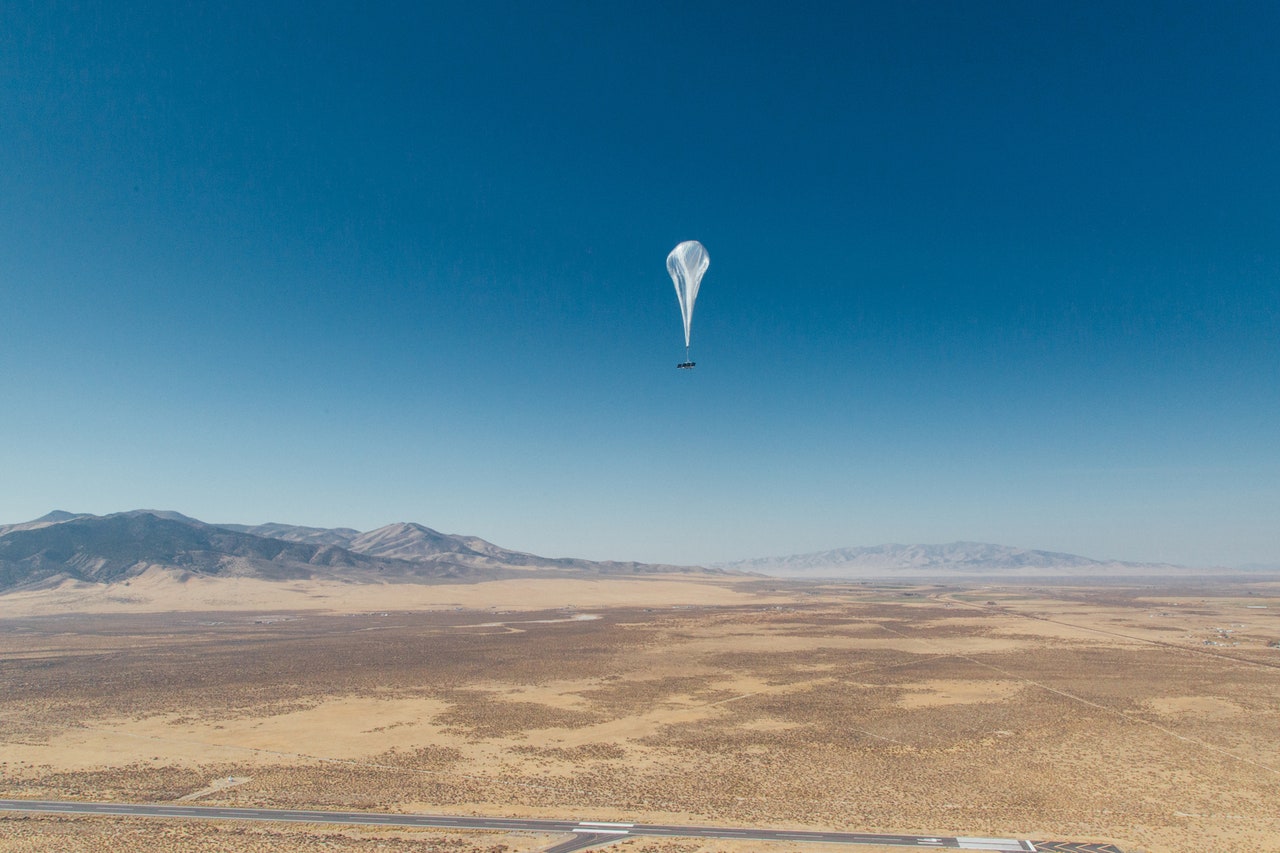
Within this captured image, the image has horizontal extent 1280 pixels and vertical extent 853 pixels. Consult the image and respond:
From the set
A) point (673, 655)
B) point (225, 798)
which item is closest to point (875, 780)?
point (225, 798)

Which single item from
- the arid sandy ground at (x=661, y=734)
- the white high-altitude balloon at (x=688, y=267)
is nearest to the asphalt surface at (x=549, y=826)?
the arid sandy ground at (x=661, y=734)

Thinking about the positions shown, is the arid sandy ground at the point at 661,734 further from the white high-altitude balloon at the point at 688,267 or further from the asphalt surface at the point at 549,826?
the white high-altitude balloon at the point at 688,267

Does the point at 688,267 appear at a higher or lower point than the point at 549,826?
higher

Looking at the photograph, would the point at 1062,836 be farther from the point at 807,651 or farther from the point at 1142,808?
the point at 807,651

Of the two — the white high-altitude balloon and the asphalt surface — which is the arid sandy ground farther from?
the white high-altitude balloon

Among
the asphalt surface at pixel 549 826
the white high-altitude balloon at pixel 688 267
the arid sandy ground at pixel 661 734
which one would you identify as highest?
the white high-altitude balloon at pixel 688 267
